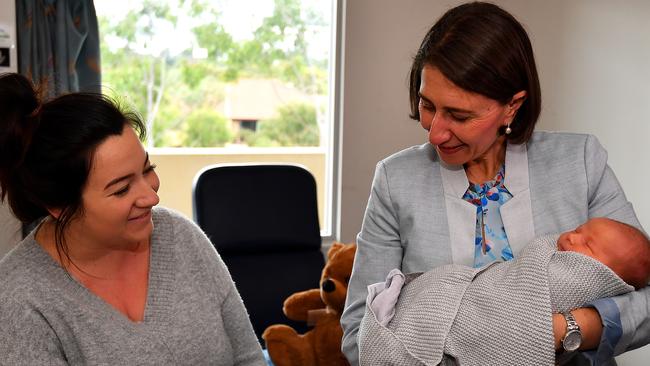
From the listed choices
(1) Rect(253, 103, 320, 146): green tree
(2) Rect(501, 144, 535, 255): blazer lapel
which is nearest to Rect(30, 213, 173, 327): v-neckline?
(2) Rect(501, 144, 535, 255): blazer lapel

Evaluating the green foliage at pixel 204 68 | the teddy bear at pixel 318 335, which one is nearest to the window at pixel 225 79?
the green foliage at pixel 204 68

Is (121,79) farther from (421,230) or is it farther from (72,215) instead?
(421,230)

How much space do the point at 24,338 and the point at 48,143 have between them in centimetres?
39

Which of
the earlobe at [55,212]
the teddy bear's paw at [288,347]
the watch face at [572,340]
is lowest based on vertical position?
the teddy bear's paw at [288,347]

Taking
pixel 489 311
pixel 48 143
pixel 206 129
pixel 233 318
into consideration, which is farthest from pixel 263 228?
pixel 489 311

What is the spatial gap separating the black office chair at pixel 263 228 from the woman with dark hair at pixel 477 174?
1198 millimetres

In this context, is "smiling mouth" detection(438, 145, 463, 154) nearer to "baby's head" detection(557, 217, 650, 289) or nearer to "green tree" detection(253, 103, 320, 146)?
"baby's head" detection(557, 217, 650, 289)

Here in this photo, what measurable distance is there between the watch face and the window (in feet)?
7.89

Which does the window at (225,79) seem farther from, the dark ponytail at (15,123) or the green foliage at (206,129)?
the dark ponytail at (15,123)

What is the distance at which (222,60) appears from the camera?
3.61 metres

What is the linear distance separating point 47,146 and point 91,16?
180 centimetres

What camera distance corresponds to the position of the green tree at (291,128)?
3.80m

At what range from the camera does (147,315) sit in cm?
158

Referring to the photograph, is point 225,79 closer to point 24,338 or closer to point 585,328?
point 24,338
